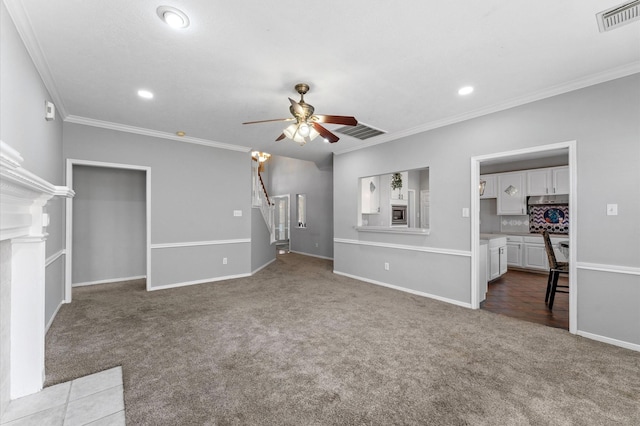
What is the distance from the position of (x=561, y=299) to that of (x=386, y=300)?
2.61m

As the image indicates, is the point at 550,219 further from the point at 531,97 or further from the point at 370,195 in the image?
the point at 531,97

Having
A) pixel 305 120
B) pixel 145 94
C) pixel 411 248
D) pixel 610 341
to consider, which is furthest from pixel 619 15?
pixel 145 94

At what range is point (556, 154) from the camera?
5.82m

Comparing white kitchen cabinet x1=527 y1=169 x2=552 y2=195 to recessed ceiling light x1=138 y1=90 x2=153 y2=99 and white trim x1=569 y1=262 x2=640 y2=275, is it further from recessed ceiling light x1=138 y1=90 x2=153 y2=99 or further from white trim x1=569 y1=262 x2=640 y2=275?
recessed ceiling light x1=138 y1=90 x2=153 y2=99

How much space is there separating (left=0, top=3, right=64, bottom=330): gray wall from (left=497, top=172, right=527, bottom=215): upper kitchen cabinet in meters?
8.02

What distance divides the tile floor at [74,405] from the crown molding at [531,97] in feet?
15.1

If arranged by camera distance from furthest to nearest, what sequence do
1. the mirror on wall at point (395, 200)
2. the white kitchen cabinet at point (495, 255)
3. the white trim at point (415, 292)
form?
the mirror on wall at point (395, 200) → the white kitchen cabinet at point (495, 255) → the white trim at point (415, 292)

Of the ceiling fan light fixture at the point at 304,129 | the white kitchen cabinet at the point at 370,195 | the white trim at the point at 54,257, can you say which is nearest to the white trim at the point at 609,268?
the ceiling fan light fixture at the point at 304,129

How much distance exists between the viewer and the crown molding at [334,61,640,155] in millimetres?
2652

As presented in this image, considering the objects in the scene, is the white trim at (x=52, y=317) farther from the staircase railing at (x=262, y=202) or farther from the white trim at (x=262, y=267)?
the staircase railing at (x=262, y=202)

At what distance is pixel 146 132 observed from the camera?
4.48 metres

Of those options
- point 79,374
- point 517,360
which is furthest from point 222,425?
point 517,360

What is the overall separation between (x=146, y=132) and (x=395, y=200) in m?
5.69

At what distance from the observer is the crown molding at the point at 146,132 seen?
3.97 m
